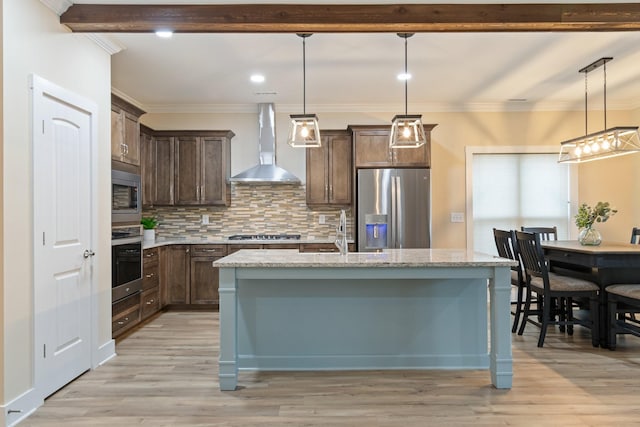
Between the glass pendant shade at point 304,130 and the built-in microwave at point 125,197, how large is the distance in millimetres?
1685

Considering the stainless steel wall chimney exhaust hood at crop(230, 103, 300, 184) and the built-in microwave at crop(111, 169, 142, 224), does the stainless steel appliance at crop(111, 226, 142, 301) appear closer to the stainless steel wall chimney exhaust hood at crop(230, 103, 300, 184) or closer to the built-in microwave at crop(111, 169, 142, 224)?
the built-in microwave at crop(111, 169, 142, 224)

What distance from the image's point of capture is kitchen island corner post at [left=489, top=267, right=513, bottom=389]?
9.32ft

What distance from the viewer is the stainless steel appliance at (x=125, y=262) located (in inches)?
150

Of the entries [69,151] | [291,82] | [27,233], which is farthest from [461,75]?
[27,233]

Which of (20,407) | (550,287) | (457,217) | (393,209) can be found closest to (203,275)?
(393,209)

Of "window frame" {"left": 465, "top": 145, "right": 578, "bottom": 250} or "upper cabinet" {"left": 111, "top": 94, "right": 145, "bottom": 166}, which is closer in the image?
"upper cabinet" {"left": 111, "top": 94, "right": 145, "bottom": 166}

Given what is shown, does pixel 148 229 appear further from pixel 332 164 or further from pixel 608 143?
pixel 608 143

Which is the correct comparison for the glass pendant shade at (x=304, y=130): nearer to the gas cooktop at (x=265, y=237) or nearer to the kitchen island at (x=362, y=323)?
the kitchen island at (x=362, y=323)

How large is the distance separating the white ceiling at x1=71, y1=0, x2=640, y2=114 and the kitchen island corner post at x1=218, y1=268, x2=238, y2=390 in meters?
1.96

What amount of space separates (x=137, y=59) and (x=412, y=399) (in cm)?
382

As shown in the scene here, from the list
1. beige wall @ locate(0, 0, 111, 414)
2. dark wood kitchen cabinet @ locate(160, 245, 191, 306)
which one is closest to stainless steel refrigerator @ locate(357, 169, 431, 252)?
dark wood kitchen cabinet @ locate(160, 245, 191, 306)

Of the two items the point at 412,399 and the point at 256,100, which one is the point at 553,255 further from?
the point at 256,100

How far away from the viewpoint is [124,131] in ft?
13.7

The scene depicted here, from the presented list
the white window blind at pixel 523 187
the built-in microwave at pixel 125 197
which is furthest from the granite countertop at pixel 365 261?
the white window blind at pixel 523 187
